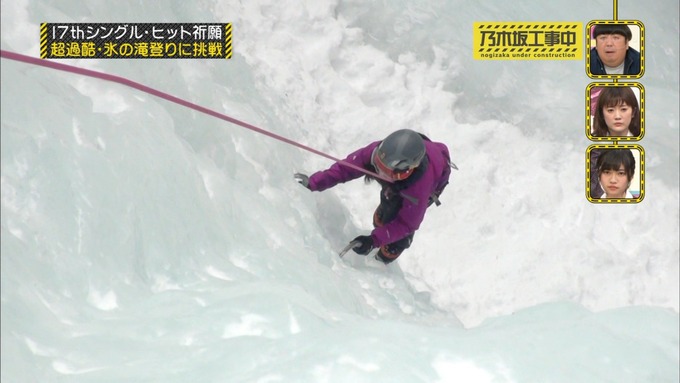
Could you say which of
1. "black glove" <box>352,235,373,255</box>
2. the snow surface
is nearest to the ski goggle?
"black glove" <box>352,235,373,255</box>

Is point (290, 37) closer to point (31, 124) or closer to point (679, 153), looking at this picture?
point (31, 124)

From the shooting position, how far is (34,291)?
177 cm

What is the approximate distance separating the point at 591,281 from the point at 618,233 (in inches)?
17.3

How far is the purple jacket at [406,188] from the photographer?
271 centimetres

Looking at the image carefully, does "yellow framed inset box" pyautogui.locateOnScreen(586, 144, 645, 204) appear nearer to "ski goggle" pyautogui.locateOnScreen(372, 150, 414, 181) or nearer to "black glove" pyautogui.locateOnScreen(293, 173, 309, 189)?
"ski goggle" pyautogui.locateOnScreen(372, 150, 414, 181)

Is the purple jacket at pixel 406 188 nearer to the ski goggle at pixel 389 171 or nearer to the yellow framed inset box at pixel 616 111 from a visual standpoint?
the ski goggle at pixel 389 171

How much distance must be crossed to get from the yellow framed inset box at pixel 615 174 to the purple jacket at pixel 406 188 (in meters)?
1.41

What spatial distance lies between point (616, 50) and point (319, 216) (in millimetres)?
1948

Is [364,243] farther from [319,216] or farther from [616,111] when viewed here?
[616,111]

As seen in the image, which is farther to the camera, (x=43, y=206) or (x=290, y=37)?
(x=290, y=37)

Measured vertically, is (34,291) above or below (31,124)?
below

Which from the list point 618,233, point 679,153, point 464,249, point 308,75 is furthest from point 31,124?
point 679,153
